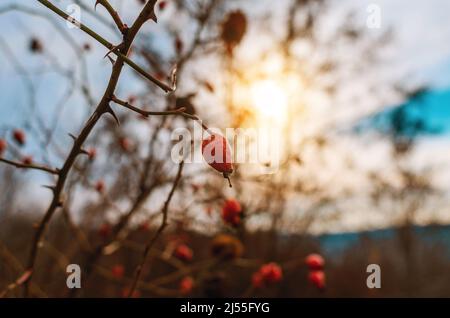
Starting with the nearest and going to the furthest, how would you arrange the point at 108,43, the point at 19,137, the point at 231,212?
1. the point at 108,43
2. the point at 231,212
3. the point at 19,137

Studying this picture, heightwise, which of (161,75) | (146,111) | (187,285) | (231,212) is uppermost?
(161,75)

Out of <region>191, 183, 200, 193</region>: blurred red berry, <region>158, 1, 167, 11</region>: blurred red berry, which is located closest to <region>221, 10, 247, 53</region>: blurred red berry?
<region>158, 1, 167, 11</region>: blurred red berry

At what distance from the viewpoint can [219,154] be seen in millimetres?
839

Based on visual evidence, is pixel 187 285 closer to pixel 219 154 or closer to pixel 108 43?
pixel 219 154

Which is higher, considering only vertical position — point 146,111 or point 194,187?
point 194,187

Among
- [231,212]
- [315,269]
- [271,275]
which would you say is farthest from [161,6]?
[315,269]

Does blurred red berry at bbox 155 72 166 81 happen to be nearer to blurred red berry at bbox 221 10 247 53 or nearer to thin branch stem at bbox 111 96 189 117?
blurred red berry at bbox 221 10 247 53

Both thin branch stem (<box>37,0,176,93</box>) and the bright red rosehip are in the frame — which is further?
the bright red rosehip

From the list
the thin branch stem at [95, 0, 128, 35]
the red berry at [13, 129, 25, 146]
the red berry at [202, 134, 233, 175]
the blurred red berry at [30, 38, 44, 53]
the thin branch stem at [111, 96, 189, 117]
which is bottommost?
the red berry at [202, 134, 233, 175]

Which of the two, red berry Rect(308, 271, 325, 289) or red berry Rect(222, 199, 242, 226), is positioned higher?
red berry Rect(222, 199, 242, 226)

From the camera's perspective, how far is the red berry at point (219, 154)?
0.84 metres

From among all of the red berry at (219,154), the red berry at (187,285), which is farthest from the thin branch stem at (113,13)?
the red berry at (187,285)

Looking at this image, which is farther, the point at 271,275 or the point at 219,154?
the point at 271,275

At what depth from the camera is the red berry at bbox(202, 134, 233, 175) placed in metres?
0.84
